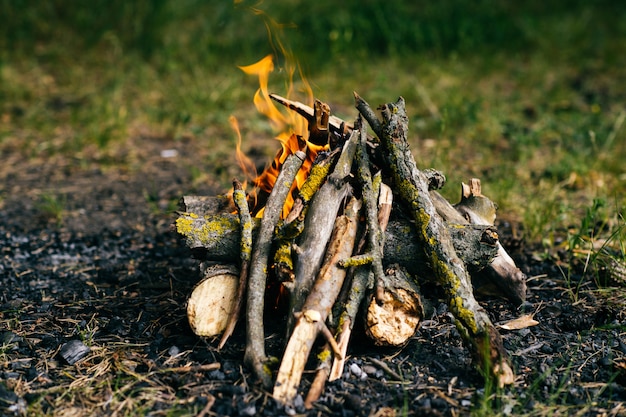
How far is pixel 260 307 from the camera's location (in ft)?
9.26

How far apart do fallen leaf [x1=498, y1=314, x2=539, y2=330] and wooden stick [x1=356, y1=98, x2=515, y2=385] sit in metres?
0.40

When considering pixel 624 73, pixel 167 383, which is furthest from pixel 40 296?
pixel 624 73

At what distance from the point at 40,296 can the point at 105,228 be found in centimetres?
99

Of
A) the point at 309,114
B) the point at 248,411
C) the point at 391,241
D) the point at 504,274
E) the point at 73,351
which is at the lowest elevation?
the point at 73,351

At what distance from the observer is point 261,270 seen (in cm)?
292

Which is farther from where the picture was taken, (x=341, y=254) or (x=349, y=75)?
(x=349, y=75)

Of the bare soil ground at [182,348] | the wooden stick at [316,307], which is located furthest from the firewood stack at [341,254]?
the bare soil ground at [182,348]

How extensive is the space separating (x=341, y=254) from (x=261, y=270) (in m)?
0.36

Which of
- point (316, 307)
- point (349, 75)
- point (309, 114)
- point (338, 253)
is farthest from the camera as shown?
point (349, 75)

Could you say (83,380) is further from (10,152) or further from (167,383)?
(10,152)

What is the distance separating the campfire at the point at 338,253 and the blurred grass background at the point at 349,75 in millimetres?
1931

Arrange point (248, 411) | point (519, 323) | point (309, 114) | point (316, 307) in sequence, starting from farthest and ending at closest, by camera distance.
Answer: point (309, 114), point (519, 323), point (316, 307), point (248, 411)

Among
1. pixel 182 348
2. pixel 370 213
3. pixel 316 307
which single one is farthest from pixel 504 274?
pixel 182 348

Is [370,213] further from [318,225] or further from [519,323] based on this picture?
[519,323]
